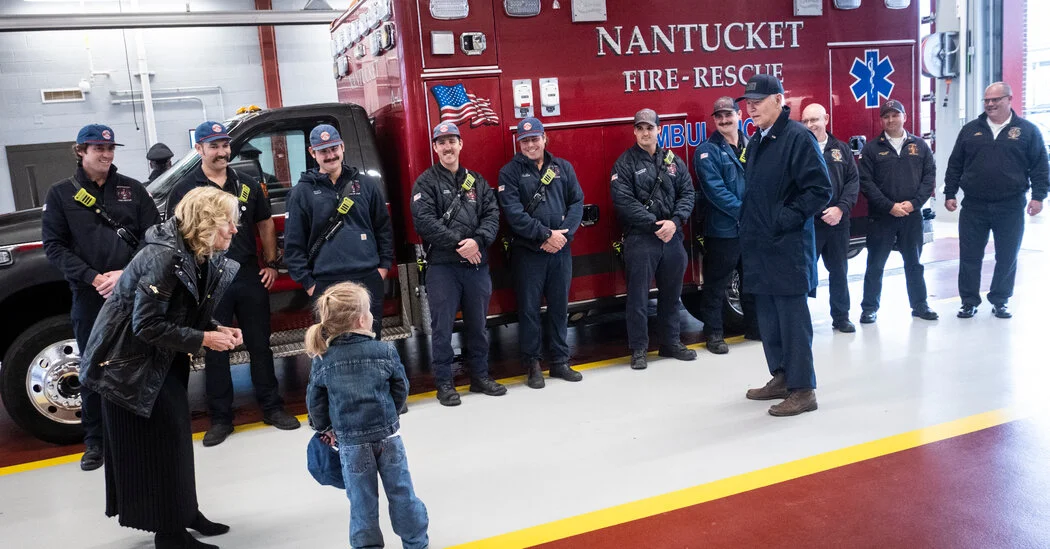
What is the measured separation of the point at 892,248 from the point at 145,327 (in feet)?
19.7

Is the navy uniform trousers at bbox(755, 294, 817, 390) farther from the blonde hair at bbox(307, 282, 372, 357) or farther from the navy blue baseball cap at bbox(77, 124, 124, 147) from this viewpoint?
the navy blue baseball cap at bbox(77, 124, 124, 147)

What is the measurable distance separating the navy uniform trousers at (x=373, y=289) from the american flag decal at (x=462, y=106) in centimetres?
120

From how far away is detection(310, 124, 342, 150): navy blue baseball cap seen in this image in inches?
197

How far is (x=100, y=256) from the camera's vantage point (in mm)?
4594

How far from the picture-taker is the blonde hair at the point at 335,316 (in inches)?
119

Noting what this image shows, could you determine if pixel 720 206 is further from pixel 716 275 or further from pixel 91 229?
pixel 91 229

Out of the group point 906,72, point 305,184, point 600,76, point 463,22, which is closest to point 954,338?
point 906,72

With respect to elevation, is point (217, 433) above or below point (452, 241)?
below

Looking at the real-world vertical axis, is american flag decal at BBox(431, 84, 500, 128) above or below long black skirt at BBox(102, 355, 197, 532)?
above

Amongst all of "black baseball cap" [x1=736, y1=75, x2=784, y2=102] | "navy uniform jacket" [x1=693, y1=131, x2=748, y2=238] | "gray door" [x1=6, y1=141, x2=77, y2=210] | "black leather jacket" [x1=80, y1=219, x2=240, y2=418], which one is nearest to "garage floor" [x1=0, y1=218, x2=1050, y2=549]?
"black leather jacket" [x1=80, y1=219, x2=240, y2=418]

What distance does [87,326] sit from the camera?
464cm

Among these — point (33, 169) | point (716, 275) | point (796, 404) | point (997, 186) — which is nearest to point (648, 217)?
point (716, 275)

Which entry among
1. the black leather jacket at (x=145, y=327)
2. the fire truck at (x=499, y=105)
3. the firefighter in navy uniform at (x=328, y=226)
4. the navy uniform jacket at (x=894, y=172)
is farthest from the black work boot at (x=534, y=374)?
the navy uniform jacket at (x=894, y=172)

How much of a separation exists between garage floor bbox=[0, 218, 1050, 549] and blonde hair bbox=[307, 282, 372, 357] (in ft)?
3.38
